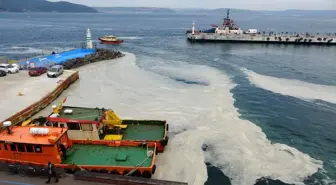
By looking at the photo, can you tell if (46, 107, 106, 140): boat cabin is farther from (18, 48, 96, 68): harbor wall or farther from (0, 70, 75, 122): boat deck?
(18, 48, 96, 68): harbor wall

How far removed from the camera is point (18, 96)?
32062mm

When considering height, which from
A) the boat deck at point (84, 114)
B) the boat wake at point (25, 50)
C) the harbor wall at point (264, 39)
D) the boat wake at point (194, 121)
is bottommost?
the boat wake at point (194, 121)

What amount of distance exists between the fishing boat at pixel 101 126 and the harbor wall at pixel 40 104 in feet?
12.9

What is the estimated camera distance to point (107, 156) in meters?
19.2

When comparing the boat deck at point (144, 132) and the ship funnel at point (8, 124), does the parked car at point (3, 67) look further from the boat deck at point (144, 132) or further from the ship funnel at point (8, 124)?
the ship funnel at point (8, 124)

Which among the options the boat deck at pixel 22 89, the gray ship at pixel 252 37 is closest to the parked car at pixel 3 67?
the boat deck at pixel 22 89

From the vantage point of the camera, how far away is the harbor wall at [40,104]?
2639 cm

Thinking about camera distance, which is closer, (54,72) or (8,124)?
(8,124)

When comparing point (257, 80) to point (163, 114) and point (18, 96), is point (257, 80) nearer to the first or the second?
point (163, 114)

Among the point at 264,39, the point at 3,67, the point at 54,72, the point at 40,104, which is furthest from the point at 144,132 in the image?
the point at 264,39

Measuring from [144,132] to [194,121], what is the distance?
6.38 m

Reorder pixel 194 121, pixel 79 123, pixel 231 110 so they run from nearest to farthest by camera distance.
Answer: pixel 79 123 < pixel 194 121 < pixel 231 110

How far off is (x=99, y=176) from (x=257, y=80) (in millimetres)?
35161

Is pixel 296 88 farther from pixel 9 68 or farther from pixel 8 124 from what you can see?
pixel 9 68
